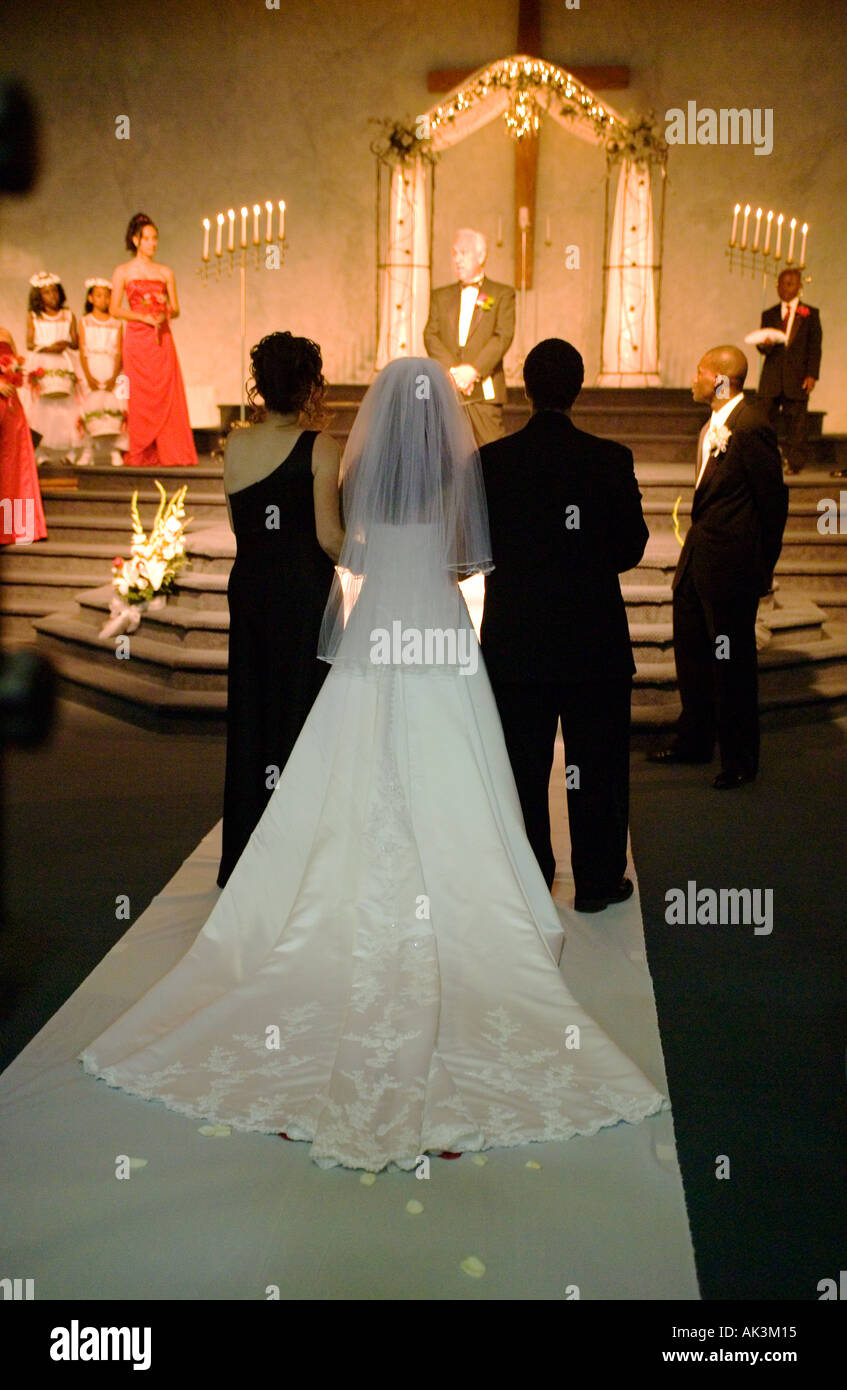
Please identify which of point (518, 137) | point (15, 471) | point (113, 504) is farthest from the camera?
point (518, 137)

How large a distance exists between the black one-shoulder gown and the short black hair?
67 cm

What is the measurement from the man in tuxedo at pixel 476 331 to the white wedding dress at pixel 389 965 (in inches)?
150

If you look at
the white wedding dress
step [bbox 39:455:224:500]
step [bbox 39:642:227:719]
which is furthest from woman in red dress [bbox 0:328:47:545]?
the white wedding dress

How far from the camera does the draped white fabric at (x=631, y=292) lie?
36.4ft

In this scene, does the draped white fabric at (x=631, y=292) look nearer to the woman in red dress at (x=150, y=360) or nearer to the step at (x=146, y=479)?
the step at (x=146, y=479)

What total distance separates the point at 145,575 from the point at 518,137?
543cm

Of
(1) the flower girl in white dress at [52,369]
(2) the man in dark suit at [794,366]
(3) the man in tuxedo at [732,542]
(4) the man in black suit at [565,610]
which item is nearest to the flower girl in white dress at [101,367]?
(1) the flower girl in white dress at [52,369]

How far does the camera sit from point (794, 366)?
34.9 feet

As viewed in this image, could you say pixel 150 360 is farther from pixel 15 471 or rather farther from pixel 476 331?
pixel 476 331

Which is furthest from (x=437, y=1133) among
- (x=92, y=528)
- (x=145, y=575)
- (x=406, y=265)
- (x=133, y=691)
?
(x=406, y=265)

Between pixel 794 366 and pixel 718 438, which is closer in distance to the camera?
pixel 718 438
